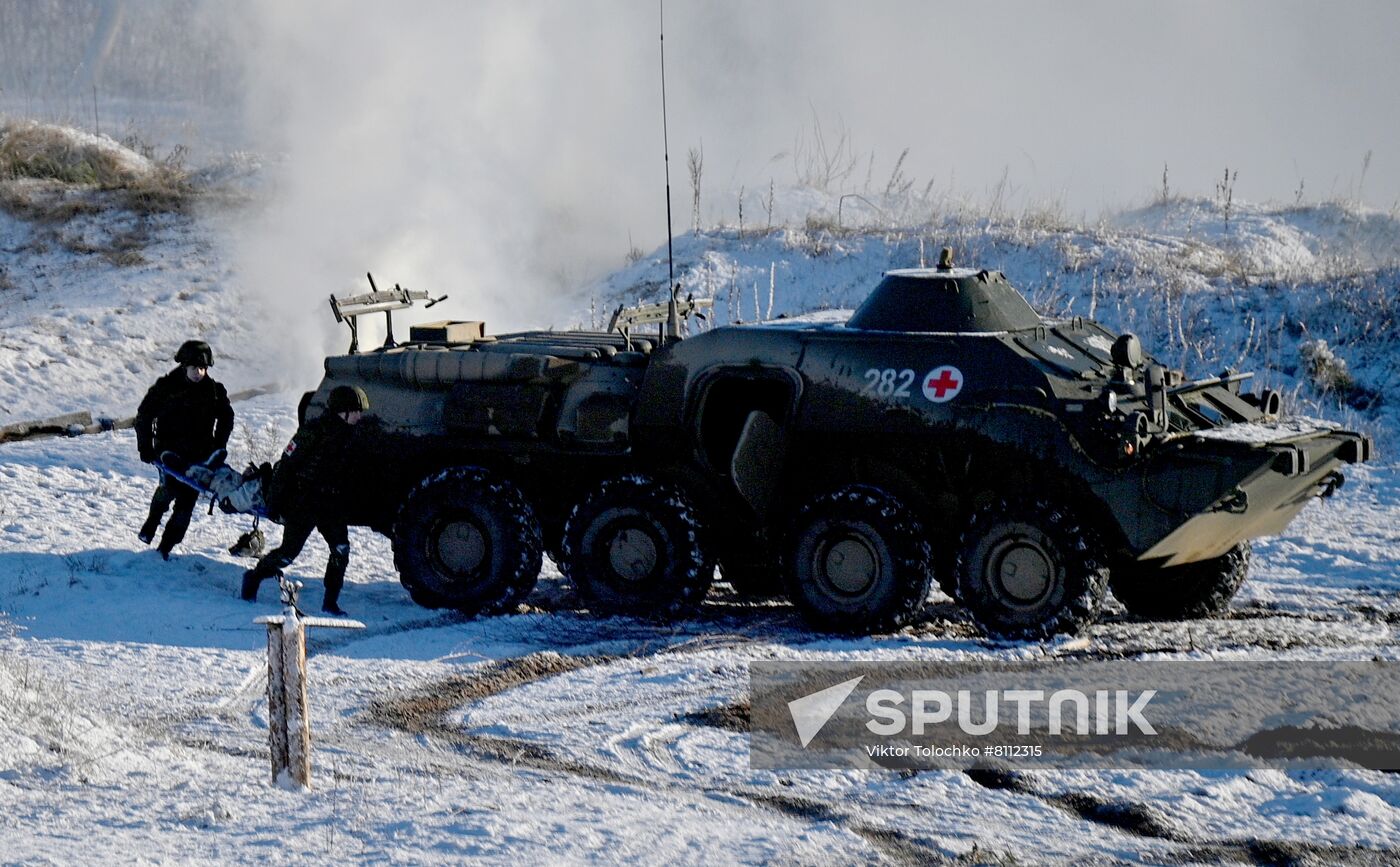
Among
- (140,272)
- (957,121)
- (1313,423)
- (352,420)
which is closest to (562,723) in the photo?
(352,420)

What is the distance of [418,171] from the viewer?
85.8 feet

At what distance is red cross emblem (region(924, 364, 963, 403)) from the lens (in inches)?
440

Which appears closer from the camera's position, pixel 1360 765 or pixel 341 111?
pixel 1360 765

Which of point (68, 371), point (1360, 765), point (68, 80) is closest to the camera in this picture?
point (1360, 765)

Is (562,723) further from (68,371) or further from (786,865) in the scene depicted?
(68,371)

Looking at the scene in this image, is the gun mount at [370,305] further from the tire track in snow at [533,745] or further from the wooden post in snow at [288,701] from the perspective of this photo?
the wooden post in snow at [288,701]

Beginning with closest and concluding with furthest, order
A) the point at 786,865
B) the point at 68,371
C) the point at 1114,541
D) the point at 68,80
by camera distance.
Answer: the point at 786,865 → the point at 1114,541 → the point at 68,371 → the point at 68,80

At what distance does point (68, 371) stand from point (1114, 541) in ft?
46.7

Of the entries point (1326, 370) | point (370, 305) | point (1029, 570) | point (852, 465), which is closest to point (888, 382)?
point (852, 465)

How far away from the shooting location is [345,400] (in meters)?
11.9

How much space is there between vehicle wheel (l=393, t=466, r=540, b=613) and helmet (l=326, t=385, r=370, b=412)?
69cm

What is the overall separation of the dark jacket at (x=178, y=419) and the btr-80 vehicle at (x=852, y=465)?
0.83 meters

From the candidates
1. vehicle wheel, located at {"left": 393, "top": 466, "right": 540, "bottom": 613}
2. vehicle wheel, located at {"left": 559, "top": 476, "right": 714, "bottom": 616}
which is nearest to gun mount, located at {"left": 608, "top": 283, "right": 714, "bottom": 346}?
vehicle wheel, located at {"left": 559, "top": 476, "right": 714, "bottom": 616}

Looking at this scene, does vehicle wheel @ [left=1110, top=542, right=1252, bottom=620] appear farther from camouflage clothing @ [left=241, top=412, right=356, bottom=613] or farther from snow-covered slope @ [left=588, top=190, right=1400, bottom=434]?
snow-covered slope @ [left=588, top=190, right=1400, bottom=434]
